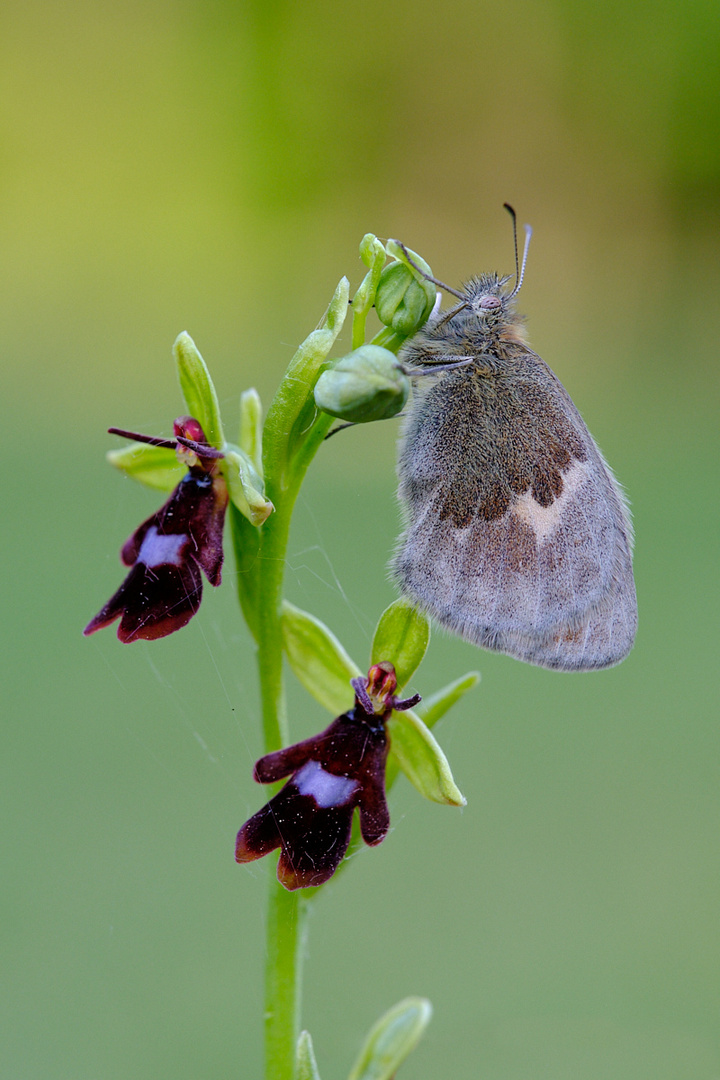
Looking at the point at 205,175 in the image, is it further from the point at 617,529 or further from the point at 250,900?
the point at 617,529

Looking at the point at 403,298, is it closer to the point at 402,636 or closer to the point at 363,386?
the point at 363,386

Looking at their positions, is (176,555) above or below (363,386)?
below

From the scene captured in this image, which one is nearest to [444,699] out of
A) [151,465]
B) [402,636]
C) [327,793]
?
[402,636]

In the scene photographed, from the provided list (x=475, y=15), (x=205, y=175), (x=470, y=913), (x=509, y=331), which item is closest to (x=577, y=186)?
(x=475, y=15)

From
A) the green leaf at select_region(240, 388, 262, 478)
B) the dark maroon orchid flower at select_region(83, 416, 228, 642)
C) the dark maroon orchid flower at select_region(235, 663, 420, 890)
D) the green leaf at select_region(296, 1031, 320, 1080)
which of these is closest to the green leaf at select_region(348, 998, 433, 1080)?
the green leaf at select_region(296, 1031, 320, 1080)

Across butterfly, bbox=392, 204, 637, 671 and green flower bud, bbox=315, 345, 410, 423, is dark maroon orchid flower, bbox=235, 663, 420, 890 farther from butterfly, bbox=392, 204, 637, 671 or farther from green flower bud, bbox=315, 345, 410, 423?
green flower bud, bbox=315, 345, 410, 423

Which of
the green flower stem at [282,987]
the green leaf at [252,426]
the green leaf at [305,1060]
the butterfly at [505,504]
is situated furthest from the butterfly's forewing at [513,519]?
the green leaf at [305,1060]

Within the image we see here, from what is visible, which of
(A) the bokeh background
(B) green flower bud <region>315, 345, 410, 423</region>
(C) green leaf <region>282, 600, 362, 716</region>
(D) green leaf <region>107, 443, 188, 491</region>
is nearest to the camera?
(B) green flower bud <region>315, 345, 410, 423</region>
